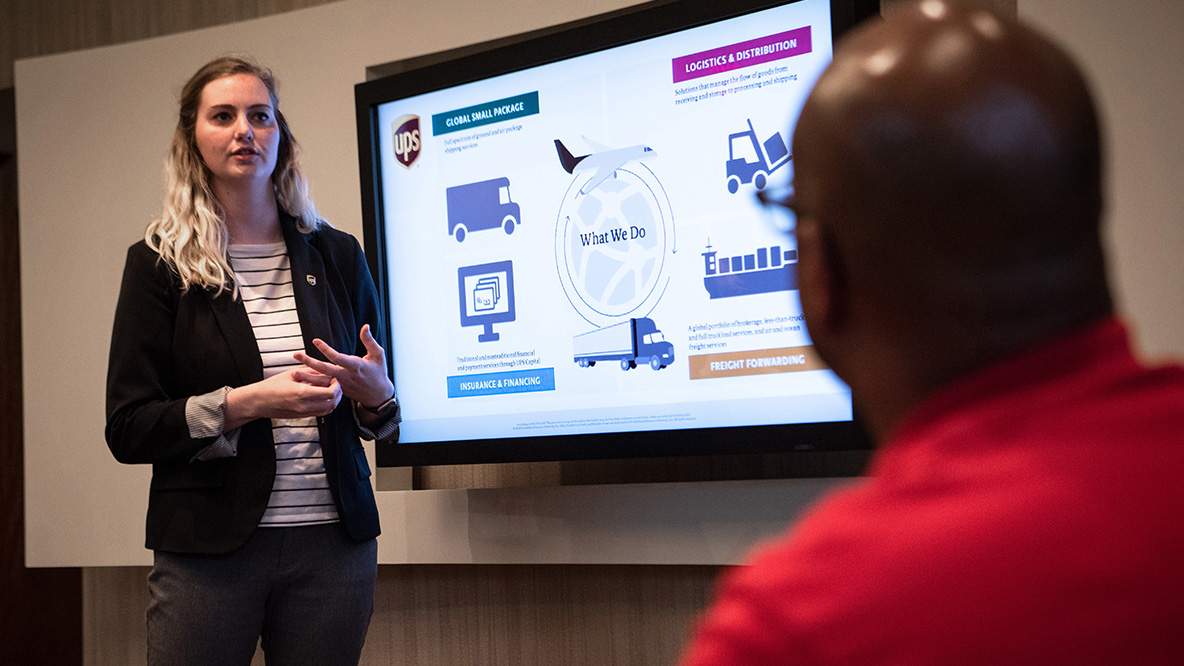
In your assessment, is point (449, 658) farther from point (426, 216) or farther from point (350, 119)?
point (350, 119)

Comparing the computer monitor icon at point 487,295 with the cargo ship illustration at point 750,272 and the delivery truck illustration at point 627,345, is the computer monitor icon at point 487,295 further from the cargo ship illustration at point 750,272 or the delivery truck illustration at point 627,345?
the cargo ship illustration at point 750,272

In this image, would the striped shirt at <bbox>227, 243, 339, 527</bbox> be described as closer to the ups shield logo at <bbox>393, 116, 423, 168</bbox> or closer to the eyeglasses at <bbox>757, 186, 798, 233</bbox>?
the ups shield logo at <bbox>393, 116, 423, 168</bbox>

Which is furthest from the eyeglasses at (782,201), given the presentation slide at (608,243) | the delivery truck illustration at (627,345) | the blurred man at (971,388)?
the delivery truck illustration at (627,345)

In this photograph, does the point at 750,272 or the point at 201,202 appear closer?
the point at 201,202

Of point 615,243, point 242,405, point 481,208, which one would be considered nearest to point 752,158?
point 615,243

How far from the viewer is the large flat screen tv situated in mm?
2344

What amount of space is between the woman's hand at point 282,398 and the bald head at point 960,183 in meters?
1.51

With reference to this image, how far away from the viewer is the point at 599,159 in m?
2.59

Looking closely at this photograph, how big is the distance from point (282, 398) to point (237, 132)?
579mm

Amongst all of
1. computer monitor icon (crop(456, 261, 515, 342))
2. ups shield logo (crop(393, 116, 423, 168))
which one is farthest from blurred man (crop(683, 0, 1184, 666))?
ups shield logo (crop(393, 116, 423, 168))

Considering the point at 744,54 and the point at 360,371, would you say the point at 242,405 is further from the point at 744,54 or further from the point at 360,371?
the point at 744,54

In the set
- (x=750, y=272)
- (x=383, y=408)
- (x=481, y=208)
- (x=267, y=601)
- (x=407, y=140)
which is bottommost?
(x=267, y=601)

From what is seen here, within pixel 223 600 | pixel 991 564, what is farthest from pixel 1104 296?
pixel 223 600

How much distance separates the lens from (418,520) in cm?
298
